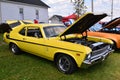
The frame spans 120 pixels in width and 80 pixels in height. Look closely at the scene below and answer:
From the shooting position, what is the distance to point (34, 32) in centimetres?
676

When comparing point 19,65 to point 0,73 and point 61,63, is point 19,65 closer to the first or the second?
point 0,73

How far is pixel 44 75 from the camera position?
557 centimetres

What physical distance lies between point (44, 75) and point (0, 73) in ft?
4.64

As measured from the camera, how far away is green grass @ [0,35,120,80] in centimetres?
542

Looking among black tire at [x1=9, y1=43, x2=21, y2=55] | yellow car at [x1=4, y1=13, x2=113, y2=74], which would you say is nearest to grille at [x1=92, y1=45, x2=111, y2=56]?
yellow car at [x1=4, y1=13, x2=113, y2=74]

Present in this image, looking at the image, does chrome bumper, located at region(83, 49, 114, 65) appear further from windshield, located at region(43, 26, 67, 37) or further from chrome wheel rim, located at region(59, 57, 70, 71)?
windshield, located at region(43, 26, 67, 37)

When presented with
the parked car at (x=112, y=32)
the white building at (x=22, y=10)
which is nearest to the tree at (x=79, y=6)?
the white building at (x=22, y=10)

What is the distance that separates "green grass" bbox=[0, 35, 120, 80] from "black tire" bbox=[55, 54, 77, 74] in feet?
0.48

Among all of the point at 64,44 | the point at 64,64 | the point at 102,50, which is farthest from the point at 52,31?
the point at 102,50

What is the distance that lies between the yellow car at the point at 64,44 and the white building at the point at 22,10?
42.9 feet

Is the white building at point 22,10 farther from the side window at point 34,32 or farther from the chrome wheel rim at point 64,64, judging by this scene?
the chrome wheel rim at point 64,64

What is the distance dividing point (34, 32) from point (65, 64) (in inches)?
74.5

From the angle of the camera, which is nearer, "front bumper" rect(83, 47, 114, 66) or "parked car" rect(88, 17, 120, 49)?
"front bumper" rect(83, 47, 114, 66)

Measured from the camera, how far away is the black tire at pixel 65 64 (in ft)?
17.8
